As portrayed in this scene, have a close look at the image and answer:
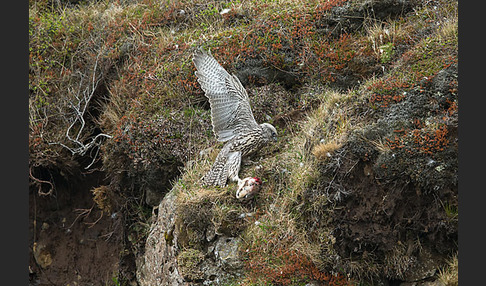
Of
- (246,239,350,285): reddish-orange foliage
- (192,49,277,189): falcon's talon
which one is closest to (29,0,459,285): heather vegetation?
(246,239,350,285): reddish-orange foliage

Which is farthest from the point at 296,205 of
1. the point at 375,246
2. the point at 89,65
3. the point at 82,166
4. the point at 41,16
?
the point at 41,16

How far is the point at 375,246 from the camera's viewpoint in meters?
6.24

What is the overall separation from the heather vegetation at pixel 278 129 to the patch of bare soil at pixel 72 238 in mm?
77

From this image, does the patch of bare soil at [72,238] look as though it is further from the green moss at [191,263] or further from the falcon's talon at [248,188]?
the falcon's talon at [248,188]

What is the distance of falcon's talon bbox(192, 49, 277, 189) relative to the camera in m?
7.41

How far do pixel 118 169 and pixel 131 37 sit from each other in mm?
3064

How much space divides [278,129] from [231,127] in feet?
3.34

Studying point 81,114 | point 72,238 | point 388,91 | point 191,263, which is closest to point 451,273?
point 388,91

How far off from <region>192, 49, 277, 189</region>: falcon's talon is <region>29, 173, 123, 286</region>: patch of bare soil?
Answer: 302cm

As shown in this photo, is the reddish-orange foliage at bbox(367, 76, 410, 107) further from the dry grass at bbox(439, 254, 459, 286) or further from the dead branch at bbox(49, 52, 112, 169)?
the dead branch at bbox(49, 52, 112, 169)

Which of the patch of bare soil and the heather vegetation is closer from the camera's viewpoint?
the heather vegetation

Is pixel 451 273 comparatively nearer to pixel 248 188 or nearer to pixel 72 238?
pixel 248 188

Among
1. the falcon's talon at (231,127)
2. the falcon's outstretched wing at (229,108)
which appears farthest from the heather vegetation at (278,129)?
the falcon's outstretched wing at (229,108)

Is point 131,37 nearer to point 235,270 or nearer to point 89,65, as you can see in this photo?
point 89,65
